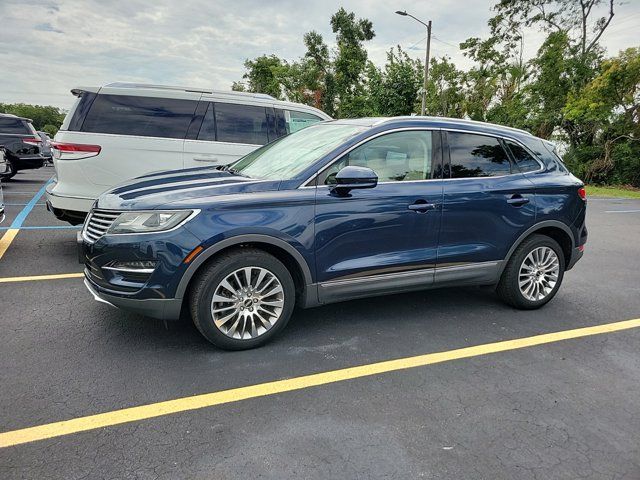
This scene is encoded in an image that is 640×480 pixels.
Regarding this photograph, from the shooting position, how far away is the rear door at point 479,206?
402 centimetres

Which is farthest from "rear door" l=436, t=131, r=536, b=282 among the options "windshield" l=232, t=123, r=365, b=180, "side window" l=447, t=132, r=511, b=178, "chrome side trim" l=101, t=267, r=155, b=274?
"chrome side trim" l=101, t=267, r=155, b=274

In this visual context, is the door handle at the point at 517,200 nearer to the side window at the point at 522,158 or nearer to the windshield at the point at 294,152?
the side window at the point at 522,158

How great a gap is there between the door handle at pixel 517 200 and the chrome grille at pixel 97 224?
326 cm

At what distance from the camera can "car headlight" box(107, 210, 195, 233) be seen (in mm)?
3168

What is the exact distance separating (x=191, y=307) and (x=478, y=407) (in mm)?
1959

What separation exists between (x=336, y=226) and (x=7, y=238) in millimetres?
5444

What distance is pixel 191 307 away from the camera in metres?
3.27

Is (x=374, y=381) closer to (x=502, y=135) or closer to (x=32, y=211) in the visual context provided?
(x=502, y=135)

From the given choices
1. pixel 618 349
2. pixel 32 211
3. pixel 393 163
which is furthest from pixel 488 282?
pixel 32 211

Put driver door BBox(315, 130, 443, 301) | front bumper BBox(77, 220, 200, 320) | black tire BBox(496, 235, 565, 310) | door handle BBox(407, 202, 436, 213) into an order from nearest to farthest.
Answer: front bumper BBox(77, 220, 200, 320) < driver door BBox(315, 130, 443, 301) < door handle BBox(407, 202, 436, 213) < black tire BBox(496, 235, 565, 310)

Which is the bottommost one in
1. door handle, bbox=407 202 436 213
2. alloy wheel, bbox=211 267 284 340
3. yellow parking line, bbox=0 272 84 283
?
yellow parking line, bbox=0 272 84 283

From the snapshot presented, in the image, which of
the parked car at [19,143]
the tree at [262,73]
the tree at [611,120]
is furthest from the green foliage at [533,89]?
the parked car at [19,143]

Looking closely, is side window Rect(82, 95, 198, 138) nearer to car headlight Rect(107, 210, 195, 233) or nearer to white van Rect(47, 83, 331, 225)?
white van Rect(47, 83, 331, 225)

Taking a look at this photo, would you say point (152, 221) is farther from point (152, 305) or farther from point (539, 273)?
point (539, 273)
